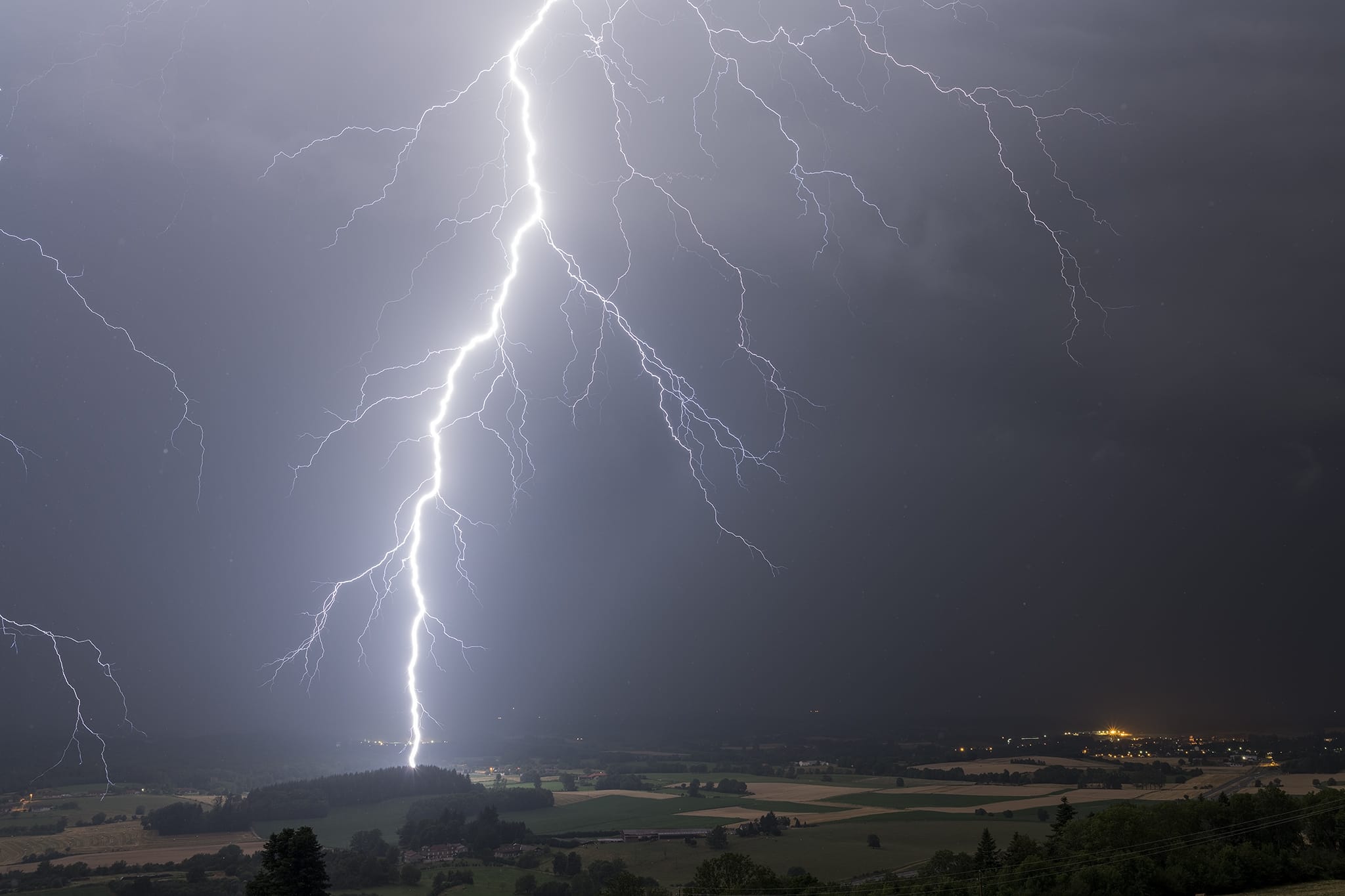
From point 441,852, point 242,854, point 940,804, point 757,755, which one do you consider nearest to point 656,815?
point 441,852

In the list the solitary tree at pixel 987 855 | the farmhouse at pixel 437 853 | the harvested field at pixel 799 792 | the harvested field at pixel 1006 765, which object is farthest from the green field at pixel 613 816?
the harvested field at pixel 1006 765

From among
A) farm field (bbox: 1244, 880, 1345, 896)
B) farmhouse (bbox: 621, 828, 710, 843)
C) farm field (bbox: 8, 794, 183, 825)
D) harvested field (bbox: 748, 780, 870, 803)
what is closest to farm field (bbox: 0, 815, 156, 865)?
farm field (bbox: 8, 794, 183, 825)

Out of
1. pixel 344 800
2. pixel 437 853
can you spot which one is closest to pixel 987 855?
pixel 437 853

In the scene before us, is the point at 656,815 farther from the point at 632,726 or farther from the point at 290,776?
the point at 632,726

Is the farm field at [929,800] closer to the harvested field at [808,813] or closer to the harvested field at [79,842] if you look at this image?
the harvested field at [808,813]

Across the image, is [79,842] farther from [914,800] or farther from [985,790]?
[985,790]

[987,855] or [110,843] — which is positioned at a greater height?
[987,855]

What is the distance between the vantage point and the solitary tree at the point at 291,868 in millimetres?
15844

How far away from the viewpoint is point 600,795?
46.0 metres

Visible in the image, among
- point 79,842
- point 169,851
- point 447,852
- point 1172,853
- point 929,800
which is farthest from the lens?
point 929,800

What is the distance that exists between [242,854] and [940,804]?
2944cm

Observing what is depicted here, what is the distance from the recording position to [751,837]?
1200 inches

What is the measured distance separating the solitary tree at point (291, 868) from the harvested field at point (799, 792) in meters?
28.4

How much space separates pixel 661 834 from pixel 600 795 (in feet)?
51.3
